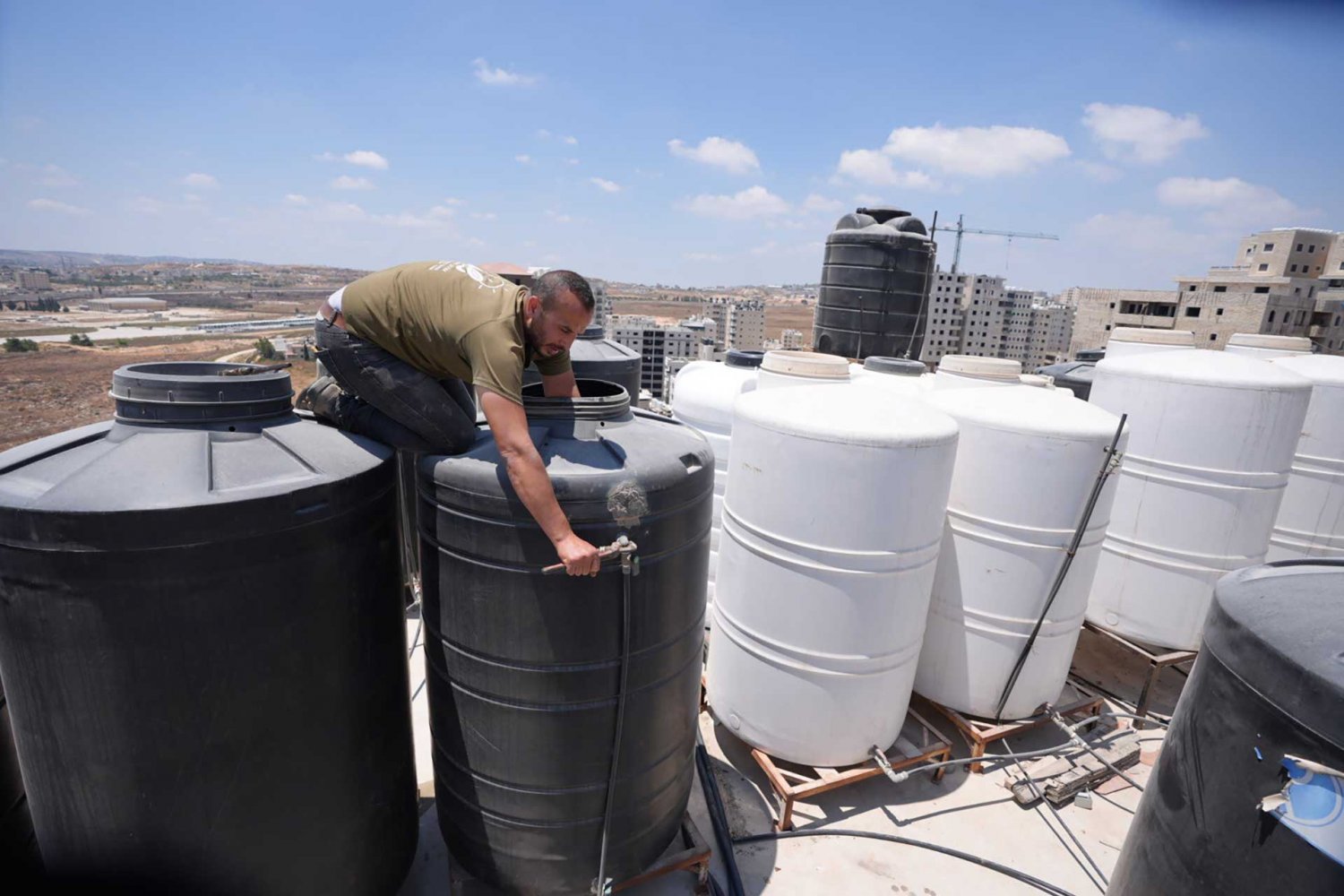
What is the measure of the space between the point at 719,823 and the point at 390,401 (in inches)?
130

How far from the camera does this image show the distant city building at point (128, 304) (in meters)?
93.7

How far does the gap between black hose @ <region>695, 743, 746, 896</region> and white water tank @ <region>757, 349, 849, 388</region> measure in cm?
286

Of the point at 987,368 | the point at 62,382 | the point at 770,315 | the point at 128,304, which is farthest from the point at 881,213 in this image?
the point at 770,315

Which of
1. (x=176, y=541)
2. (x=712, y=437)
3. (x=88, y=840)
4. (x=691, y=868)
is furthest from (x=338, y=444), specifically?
(x=712, y=437)

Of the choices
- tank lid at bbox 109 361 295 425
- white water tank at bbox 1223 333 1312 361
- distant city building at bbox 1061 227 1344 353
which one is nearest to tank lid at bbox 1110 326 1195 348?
white water tank at bbox 1223 333 1312 361

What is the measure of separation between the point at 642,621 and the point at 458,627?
2.67 ft

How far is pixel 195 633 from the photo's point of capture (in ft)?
7.66

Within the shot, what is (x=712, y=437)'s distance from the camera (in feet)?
21.6

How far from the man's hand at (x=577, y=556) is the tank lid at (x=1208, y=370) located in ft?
18.4

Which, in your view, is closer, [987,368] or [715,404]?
[987,368]

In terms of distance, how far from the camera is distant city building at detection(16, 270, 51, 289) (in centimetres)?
11905

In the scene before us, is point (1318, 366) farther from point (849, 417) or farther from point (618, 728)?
point (618, 728)

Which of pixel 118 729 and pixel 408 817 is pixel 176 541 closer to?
pixel 118 729

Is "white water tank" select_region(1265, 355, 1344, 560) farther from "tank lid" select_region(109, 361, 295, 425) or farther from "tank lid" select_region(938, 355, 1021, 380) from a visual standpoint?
"tank lid" select_region(109, 361, 295, 425)
